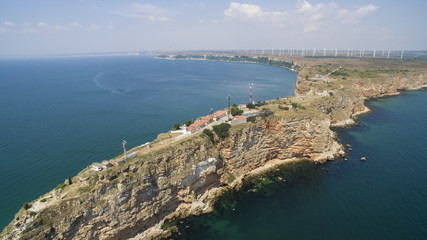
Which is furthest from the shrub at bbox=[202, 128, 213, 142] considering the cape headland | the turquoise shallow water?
the turquoise shallow water

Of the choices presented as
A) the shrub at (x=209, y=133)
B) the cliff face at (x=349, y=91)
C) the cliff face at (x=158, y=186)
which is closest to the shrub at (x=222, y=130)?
the cliff face at (x=158, y=186)

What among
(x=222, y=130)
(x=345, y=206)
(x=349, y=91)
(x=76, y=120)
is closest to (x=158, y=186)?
(x=222, y=130)

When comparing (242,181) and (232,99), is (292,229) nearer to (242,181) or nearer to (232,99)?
(242,181)

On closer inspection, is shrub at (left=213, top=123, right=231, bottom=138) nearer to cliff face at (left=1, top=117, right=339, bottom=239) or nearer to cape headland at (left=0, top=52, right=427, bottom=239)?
cape headland at (left=0, top=52, right=427, bottom=239)

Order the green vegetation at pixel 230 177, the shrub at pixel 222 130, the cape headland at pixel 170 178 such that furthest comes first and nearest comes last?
1. the green vegetation at pixel 230 177
2. the shrub at pixel 222 130
3. the cape headland at pixel 170 178

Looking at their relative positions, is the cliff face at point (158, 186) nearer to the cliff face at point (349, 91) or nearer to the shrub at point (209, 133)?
the shrub at point (209, 133)

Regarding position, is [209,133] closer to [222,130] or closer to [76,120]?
[222,130]
